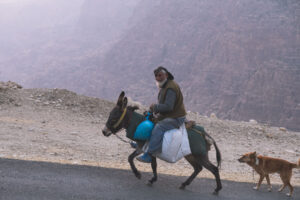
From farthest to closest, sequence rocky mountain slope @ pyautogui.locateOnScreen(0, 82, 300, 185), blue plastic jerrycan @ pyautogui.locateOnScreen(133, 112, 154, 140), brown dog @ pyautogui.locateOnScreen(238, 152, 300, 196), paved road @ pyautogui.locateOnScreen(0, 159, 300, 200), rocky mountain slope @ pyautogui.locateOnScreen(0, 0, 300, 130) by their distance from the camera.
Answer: rocky mountain slope @ pyautogui.locateOnScreen(0, 0, 300, 130) < rocky mountain slope @ pyautogui.locateOnScreen(0, 82, 300, 185) < brown dog @ pyautogui.locateOnScreen(238, 152, 300, 196) < blue plastic jerrycan @ pyautogui.locateOnScreen(133, 112, 154, 140) < paved road @ pyautogui.locateOnScreen(0, 159, 300, 200)

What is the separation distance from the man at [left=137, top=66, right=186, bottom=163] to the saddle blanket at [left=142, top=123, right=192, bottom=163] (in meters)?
0.10

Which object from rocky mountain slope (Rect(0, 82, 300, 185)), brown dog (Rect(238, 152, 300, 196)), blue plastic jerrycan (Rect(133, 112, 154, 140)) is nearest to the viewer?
blue plastic jerrycan (Rect(133, 112, 154, 140))

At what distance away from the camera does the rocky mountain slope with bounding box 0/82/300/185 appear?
9.95 m

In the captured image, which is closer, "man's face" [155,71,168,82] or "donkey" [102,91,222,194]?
"man's face" [155,71,168,82]

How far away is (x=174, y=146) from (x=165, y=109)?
778 mm

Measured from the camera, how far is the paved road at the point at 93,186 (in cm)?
557

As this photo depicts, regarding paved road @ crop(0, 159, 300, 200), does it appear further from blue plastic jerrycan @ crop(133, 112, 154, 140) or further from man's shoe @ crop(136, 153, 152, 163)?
blue plastic jerrycan @ crop(133, 112, 154, 140)

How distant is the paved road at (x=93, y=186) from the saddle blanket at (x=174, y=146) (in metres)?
0.67

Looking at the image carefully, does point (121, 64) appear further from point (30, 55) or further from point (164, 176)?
point (164, 176)

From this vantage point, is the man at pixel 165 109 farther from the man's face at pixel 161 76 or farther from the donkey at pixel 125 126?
the donkey at pixel 125 126

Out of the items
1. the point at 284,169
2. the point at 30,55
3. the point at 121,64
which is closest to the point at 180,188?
the point at 284,169

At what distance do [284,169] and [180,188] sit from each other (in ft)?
7.89

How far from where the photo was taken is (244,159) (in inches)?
288

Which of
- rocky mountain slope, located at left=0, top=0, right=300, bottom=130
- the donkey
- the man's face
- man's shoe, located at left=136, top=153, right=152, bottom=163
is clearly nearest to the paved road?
the donkey
